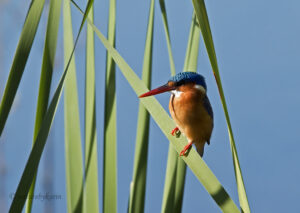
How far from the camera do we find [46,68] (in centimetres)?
79

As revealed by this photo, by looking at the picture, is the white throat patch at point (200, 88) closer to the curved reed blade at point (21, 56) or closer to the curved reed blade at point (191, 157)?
the curved reed blade at point (191, 157)

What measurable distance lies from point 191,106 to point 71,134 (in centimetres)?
37

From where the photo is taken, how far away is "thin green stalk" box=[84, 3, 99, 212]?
0.97 metres

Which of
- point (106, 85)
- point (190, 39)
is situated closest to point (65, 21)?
point (106, 85)

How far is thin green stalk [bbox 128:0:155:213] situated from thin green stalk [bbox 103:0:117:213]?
0.06 meters

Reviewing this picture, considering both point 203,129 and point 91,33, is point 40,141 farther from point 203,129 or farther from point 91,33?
point 203,129

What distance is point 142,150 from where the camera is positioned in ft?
3.28

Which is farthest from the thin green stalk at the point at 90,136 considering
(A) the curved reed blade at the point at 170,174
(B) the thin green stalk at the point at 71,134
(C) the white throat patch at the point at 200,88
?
(C) the white throat patch at the point at 200,88

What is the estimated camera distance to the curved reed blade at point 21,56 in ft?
2.21

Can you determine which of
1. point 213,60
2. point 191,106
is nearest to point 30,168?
point 213,60

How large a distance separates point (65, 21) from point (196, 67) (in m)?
0.39

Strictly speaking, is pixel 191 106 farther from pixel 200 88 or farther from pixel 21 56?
pixel 21 56

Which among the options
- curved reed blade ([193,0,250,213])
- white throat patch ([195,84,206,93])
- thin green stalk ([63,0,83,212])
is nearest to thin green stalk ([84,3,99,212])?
thin green stalk ([63,0,83,212])

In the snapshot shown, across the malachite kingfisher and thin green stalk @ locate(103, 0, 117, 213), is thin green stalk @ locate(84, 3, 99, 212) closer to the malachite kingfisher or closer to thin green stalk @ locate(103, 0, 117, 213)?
thin green stalk @ locate(103, 0, 117, 213)
